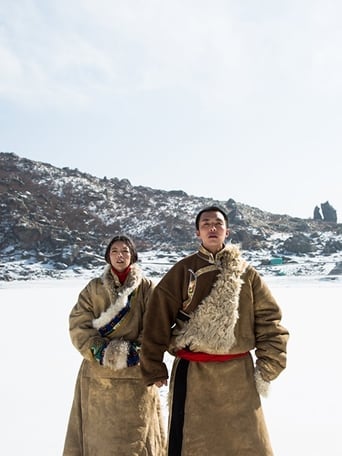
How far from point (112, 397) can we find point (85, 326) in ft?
1.42

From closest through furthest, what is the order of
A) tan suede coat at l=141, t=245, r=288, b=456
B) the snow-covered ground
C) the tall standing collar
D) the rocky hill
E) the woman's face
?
tan suede coat at l=141, t=245, r=288, b=456 → the tall standing collar → the woman's face → the snow-covered ground → the rocky hill

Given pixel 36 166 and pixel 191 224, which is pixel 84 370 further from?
pixel 36 166

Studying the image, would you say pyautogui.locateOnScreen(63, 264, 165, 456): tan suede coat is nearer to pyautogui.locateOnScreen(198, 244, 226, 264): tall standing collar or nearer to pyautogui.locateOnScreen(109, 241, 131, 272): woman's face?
pyautogui.locateOnScreen(109, 241, 131, 272): woman's face

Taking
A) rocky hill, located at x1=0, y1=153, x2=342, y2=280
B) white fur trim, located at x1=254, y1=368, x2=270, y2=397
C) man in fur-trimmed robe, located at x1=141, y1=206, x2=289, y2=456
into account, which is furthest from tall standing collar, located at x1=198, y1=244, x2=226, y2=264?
rocky hill, located at x1=0, y1=153, x2=342, y2=280

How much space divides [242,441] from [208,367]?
0.33m

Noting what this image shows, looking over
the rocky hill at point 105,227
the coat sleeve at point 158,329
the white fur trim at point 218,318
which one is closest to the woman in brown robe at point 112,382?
the coat sleeve at point 158,329

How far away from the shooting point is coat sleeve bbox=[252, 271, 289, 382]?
1955 millimetres

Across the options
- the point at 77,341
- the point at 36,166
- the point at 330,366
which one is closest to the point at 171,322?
the point at 77,341

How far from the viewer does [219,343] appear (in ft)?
6.35

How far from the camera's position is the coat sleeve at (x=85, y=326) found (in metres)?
2.53

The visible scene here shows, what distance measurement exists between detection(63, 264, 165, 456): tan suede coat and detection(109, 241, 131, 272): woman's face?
0.31ft

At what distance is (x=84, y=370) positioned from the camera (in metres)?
2.61


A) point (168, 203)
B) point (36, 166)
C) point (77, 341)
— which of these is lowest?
point (77, 341)

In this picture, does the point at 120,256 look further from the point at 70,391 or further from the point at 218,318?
the point at 70,391
